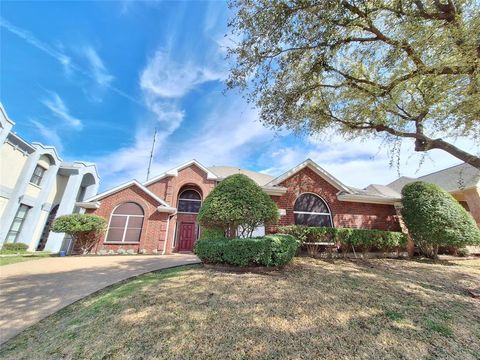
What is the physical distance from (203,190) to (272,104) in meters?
10.7

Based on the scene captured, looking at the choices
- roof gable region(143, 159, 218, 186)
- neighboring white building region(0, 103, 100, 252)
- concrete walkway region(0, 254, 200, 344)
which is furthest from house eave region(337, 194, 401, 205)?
neighboring white building region(0, 103, 100, 252)

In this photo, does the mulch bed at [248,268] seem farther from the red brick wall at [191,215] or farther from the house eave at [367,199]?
the house eave at [367,199]

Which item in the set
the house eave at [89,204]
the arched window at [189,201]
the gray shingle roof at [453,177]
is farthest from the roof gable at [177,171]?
the gray shingle roof at [453,177]

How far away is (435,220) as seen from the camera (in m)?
10.1

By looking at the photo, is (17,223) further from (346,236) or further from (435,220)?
(435,220)

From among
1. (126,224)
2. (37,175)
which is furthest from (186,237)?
(37,175)

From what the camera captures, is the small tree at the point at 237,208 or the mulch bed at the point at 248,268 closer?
the mulch bed at the point at 248,268

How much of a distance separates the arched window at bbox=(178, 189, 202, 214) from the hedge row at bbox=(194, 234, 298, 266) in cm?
1029

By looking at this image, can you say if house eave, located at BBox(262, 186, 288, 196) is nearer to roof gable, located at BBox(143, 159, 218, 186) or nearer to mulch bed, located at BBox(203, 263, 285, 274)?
mulch bed, located at BBox(203, 263, 285, 274)

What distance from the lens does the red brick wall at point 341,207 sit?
493 inches

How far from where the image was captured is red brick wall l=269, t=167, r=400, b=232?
12.5 meters

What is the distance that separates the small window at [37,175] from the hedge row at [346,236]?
1992 cm

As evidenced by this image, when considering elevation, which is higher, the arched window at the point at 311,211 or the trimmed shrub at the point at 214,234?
the arched window at the point at 311,211

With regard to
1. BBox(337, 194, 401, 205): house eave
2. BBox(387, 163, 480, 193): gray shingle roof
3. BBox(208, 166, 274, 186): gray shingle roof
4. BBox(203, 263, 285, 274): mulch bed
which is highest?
BBox(208, 166, 274, 186): gray shingle roof
